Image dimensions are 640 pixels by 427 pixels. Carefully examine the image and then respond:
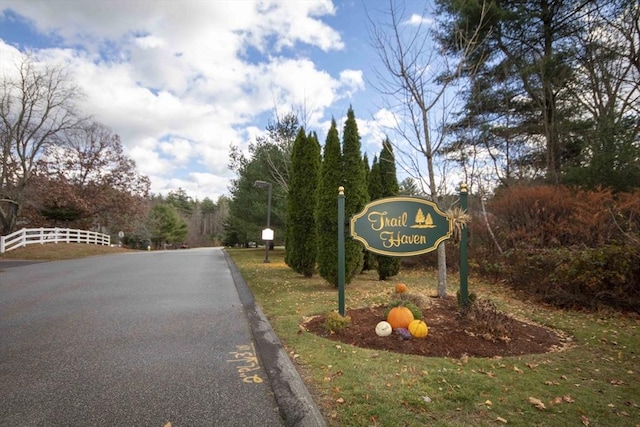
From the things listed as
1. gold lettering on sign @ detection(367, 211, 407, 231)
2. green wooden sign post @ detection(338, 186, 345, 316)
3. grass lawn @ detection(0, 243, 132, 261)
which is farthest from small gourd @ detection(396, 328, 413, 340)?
grass lawn @ detection(0, 243, 132, 261)

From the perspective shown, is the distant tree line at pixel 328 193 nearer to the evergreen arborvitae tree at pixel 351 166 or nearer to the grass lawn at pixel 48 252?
the evergreen arborvitae tree at pixel 351 166

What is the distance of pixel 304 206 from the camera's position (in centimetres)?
1042

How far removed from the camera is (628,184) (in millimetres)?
9211

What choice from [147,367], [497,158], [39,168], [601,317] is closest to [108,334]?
[147,367]

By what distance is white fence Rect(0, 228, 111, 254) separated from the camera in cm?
1624

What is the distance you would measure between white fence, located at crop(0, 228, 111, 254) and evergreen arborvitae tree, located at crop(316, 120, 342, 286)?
15.9 m

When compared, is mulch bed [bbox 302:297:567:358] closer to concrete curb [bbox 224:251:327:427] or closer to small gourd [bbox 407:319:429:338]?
small gourd [bbox 407:319:429:338]

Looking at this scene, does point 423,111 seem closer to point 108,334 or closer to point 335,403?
point 335,403

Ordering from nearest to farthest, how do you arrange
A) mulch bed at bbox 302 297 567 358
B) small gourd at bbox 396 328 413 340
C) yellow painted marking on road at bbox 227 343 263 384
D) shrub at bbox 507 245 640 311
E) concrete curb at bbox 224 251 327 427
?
concrete curb at bbox 224 251 327 427, yellow painted marking on road at bbox 227 343 263 384, mulch bed at bbox 302 297 567 358, small gourd at bbox 396 328 413 340, shrub at bbox 507 245 640 311

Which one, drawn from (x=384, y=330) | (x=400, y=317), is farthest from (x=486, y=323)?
(x=384, y=330)

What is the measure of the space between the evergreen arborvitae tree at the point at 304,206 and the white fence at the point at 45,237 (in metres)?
14.4

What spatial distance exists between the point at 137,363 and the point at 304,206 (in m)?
7.36

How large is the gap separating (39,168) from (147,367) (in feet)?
87.0

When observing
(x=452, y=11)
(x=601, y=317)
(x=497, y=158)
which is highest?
(x=452, y=11)
